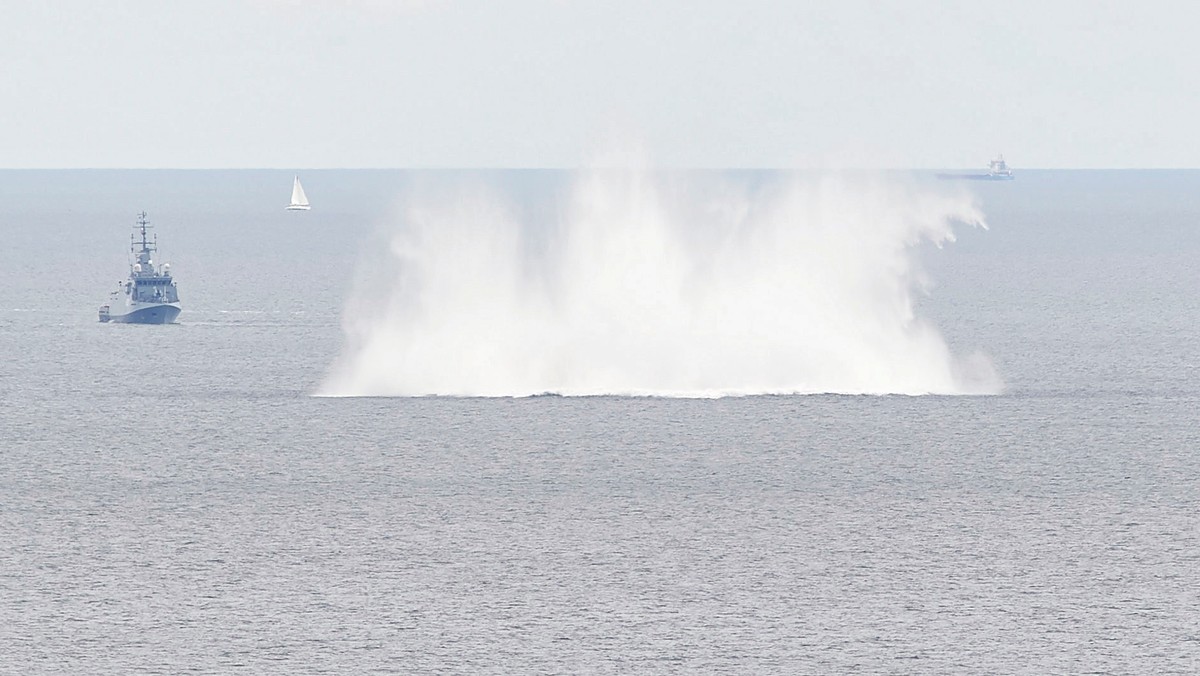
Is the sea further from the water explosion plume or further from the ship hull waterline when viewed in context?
the ship hull waterline

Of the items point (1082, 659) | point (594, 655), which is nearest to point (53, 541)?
point (594, 655)

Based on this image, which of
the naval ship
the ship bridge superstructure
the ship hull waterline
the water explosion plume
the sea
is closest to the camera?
the sea

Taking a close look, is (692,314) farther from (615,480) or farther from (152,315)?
(152,315)

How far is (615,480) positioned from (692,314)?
3283cm

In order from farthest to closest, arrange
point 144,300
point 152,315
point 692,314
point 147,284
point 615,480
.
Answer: point 147,284, point 144,300, point 152,315, point 692,314, point 615,480

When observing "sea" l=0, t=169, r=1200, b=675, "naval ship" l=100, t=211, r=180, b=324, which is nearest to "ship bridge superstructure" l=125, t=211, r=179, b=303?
"naval ship" l=100, t=211, r=180, b=324

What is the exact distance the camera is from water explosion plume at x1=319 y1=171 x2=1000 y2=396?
11088 centimetres

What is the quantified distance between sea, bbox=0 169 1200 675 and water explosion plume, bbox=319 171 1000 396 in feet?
0.79

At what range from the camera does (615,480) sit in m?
80.9

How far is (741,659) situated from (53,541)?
27237 mm

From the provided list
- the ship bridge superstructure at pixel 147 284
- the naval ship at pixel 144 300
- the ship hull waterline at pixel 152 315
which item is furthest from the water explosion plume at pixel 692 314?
the ship bridge superstructure at pixel 147 284

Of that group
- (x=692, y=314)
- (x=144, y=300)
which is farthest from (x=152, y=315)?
(x=692, y=314)

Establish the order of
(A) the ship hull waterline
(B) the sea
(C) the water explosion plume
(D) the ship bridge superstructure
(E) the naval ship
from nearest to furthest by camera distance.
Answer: (B) the sea, (C) the water explosion plume, (A) the ship hull waterline, (E) the naval ship, (D) the ship bridge superstructure

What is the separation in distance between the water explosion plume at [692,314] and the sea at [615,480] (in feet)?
0.79
